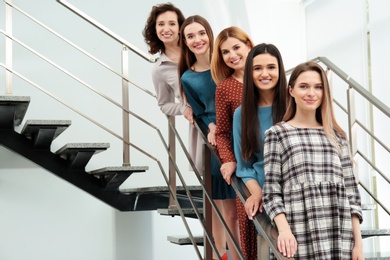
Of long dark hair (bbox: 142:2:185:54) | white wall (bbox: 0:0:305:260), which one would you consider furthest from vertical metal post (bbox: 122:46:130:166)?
white wall (bbox: 0:0:305:260)

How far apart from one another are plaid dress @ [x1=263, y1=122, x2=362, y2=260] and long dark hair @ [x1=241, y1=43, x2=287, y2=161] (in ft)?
0.41

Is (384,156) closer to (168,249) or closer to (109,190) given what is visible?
(168,249)

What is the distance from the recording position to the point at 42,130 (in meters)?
3.32

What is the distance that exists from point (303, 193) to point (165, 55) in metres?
1.25

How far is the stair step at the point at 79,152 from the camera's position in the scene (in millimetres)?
3354

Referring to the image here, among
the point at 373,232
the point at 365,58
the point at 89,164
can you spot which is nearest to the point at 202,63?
the point at 373,232

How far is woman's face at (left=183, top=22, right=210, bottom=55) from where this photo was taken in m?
2.44

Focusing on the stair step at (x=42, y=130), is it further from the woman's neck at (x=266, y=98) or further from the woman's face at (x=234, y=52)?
the woman's neck at (x=266, y=98)

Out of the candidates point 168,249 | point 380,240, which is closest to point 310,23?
point 380,240

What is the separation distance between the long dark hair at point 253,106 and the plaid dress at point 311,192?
124 millimetres

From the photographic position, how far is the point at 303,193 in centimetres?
177

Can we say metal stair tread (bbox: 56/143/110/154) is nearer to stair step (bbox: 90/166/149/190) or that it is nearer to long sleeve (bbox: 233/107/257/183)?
stair step (bbox: 90/166/149/190)

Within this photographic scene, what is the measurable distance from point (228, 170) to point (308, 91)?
0.35 m

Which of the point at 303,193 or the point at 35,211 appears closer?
the point at 303,193
